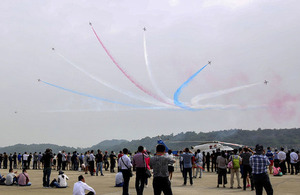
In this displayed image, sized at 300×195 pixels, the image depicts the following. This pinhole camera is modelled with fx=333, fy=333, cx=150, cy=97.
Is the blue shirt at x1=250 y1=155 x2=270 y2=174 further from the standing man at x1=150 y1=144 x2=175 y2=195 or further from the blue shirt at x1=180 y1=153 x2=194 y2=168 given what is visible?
the blue shirt at x1=180 y1=153 x2=194 y2=168

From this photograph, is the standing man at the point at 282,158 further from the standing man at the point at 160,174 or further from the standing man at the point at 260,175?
the standing man at the point at 160,174

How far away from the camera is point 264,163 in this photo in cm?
890

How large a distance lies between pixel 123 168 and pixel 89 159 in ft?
40.7

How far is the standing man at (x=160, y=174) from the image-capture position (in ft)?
24.6

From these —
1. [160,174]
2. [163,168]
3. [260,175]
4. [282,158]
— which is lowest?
[282,158]

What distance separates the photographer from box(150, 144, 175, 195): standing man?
7.49m

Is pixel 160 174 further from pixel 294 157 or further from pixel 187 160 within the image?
pixel 294 157

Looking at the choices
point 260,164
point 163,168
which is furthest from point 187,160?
point 163,168

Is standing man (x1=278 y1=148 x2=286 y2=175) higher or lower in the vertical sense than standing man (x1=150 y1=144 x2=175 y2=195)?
lower

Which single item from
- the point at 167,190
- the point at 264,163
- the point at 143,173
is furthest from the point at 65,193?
the point at 264,163

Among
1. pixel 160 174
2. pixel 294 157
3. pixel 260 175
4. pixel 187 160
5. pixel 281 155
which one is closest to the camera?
pixel 160 174

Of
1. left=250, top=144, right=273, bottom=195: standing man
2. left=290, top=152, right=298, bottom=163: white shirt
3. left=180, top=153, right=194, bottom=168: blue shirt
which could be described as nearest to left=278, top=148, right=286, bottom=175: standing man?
left=290, top=152, right=298, bottom=163: white shirt

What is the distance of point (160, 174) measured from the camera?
7.57m

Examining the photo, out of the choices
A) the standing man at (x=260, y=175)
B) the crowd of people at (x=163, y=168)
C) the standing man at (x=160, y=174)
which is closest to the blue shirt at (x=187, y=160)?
the crowd of people at (x=163, y=168)
